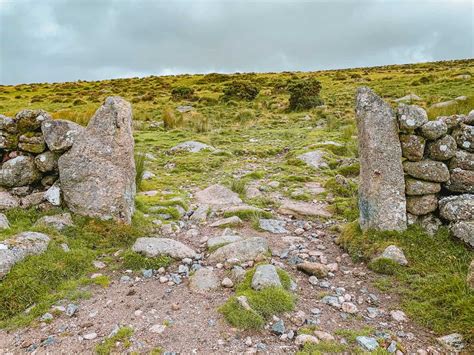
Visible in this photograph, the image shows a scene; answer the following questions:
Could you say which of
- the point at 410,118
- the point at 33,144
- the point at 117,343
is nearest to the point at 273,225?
the point at 410,118

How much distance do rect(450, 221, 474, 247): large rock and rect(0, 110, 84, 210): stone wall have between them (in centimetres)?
736

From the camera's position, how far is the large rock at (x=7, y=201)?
7.90 m

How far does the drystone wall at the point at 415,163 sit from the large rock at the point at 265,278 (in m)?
2.44

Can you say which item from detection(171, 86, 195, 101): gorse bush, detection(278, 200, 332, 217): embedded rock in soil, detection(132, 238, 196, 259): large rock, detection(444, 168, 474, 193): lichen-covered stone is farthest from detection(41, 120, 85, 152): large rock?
detection(171, 86, 195, 101): gorse bush

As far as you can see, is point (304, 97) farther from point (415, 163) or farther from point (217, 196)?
point (415, 163)

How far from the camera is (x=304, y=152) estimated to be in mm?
14422

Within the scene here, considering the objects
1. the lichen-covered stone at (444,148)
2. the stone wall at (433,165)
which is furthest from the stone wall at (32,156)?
the lichen-covered stone at (444,148)

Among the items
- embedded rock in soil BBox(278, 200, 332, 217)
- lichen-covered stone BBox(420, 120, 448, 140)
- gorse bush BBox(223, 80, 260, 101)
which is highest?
gorse bush BBox(223, 80, 260, 101)

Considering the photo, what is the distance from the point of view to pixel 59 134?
798cm

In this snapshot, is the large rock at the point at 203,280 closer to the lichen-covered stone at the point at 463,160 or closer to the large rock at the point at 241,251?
the large rock at the point at 241,251

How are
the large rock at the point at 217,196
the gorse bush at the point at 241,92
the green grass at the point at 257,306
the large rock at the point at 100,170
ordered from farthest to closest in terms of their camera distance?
the gorse bush at the point at 241,92 → the large rock at the point at 217,196 → the large rock at the point at 100,170 → the green grass at the point at 257,306

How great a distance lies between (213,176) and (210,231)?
444 cm

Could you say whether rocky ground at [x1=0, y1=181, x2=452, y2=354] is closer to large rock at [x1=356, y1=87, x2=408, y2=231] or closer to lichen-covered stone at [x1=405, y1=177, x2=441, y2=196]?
large rock at [x1=356, y1=87, x2=408, y2=231]

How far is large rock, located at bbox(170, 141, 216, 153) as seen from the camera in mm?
15969
